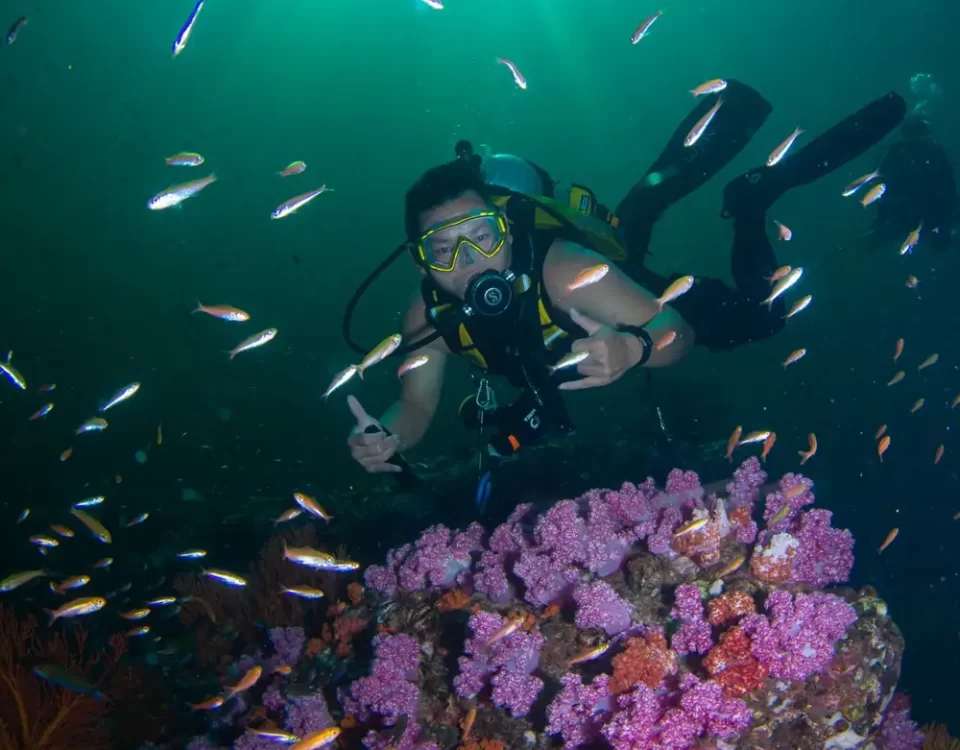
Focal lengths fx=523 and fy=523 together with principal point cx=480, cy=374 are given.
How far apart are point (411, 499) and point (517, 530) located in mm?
5675

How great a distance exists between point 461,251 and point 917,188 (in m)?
10.6

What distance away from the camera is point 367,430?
14.0ft

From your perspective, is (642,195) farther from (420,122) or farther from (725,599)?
(420,122)

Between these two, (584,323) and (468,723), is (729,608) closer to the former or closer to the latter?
(468,723)

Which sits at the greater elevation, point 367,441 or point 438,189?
point 438,189

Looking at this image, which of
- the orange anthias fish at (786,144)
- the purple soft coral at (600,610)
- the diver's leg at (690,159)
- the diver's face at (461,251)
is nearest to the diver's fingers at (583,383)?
the purple soft coral at (600,610)

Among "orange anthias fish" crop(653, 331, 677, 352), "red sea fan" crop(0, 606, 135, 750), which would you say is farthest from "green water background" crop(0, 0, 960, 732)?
"red sea fan" crop(0, 606, 135, 750)

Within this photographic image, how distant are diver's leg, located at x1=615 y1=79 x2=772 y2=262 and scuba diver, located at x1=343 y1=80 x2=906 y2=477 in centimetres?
125

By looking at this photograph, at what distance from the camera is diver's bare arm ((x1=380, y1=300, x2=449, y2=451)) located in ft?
18.8

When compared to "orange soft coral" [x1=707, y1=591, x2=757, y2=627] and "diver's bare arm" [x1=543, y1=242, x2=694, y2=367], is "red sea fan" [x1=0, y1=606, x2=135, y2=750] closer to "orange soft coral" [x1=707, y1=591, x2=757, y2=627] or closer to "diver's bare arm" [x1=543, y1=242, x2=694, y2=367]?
"orange soft coral" [x1=707, y1=591, x2=757, y2=627]

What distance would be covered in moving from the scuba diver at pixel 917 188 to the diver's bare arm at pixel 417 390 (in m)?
8.95

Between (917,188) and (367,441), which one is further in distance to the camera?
(917,188)

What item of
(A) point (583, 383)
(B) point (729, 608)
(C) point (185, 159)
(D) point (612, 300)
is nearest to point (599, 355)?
(A) point (583, 383)

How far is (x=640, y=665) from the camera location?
2881mm
